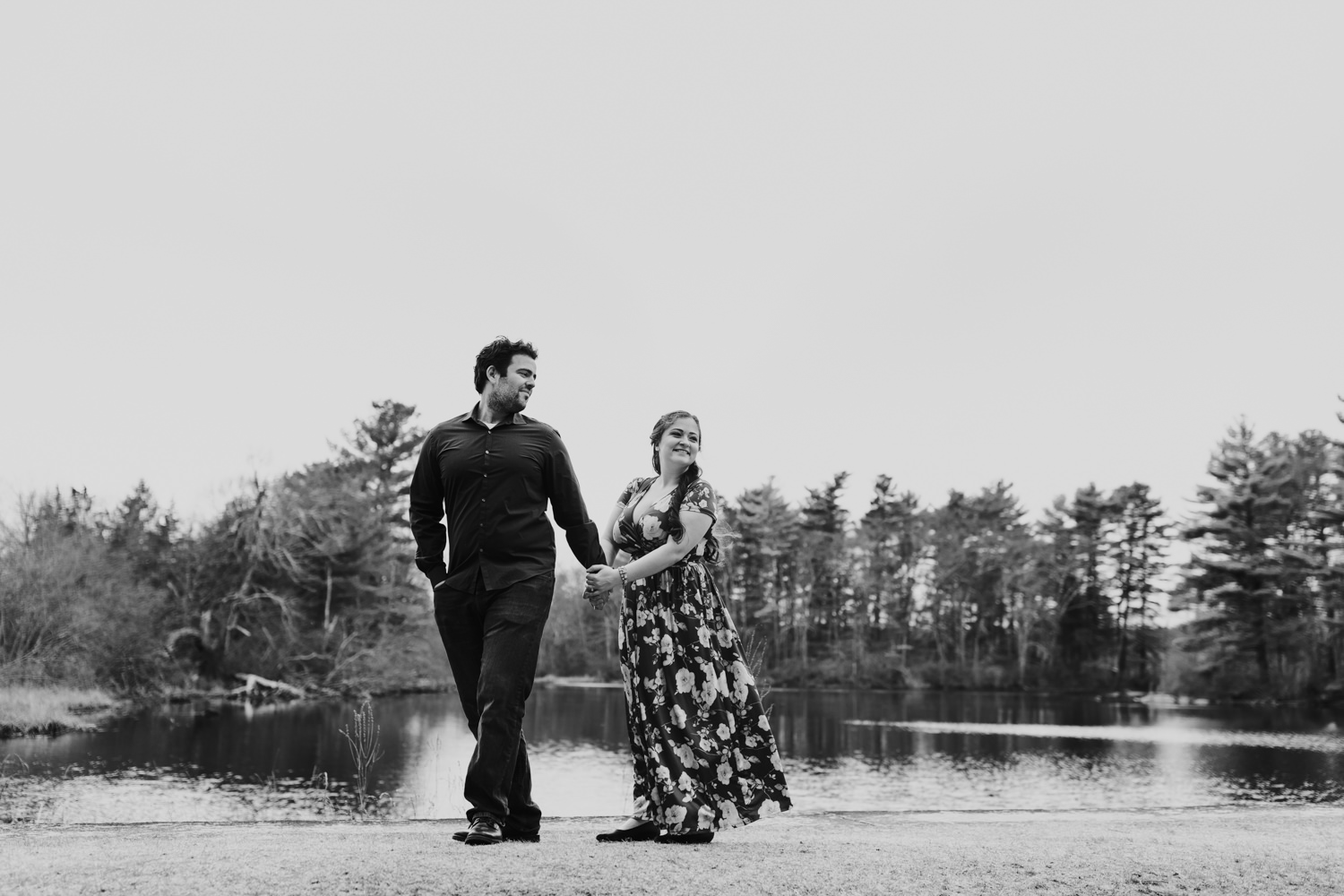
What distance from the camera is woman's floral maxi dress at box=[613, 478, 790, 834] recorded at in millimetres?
4301

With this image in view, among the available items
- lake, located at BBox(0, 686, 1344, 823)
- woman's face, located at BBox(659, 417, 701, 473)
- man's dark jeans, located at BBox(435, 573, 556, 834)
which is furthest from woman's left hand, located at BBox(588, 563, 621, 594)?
lake, located at BBox(0, 686, 1344, 823)

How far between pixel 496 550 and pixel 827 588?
1842 inches

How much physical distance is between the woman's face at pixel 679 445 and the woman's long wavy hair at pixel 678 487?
0.02 m

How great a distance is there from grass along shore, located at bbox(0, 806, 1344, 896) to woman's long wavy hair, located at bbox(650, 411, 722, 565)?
1.21 meters

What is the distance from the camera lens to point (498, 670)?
Answer: 13.1 feet

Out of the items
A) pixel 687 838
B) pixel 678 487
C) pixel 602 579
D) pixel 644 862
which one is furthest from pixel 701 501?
pixel 644 862

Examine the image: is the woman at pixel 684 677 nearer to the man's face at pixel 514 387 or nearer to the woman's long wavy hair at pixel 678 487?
the woman's long wavy hair at pixel 678 487

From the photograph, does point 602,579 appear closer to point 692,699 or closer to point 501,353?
point 692,699

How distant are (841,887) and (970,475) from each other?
52.7 meters

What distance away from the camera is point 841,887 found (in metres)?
3.37

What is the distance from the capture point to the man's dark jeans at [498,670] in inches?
157

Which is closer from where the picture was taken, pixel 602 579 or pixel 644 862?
pixel 644 862

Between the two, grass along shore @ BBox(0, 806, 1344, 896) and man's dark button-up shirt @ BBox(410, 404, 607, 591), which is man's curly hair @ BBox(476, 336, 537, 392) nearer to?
man's dark button-up shirt @ BBox(410, 404, 607, 591)

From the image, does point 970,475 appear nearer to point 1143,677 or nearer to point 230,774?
point 1143,677
